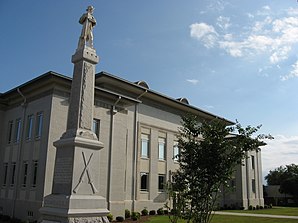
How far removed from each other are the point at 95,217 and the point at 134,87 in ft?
63.1

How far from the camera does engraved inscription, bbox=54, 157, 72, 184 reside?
927 cm

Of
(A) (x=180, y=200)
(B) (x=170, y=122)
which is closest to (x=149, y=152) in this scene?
(B) (x=170, y=122)

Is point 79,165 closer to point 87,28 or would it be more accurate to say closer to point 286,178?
point 87,28

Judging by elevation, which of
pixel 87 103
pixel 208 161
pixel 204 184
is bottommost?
pixel 204 184

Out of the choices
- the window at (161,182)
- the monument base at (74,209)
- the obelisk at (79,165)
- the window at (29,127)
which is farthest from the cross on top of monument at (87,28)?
the window at (161,182)

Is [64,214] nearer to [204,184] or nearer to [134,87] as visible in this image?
[204,184]

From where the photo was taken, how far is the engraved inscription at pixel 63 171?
927cm

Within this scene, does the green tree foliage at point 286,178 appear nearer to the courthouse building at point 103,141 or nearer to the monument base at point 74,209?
the courthouse building at point 103,141

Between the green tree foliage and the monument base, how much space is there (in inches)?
2340

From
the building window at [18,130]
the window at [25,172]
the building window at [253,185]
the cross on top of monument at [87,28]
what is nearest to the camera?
the cross on top of monument at [87,28]

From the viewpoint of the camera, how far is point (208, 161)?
12859 mm

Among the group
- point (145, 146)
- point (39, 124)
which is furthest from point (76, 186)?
point (145, 146)

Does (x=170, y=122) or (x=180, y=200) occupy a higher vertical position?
(x=170, y=122)

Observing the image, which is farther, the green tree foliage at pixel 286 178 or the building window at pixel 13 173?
the green tree foliage at pixel 286 178
